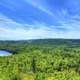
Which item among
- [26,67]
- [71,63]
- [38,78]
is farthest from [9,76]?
[71,63]

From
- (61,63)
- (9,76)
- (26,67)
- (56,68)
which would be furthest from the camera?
(61,63)

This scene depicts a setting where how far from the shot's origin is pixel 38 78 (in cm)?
8006

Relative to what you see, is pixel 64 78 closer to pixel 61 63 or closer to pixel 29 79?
pixel 29 79

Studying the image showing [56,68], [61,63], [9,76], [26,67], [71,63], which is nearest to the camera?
[9,76]

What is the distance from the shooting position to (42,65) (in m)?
139

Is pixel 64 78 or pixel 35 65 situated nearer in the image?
pixel 64 78

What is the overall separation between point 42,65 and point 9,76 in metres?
62.5

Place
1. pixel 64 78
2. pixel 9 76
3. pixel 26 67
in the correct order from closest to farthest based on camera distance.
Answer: pixel 9 76
pixel 64 78
pixel 26 67

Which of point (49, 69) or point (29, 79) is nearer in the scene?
point (29, 79)

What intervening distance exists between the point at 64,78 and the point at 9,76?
65.7ft

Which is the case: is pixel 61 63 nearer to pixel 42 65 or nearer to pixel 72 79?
pixel 42 65

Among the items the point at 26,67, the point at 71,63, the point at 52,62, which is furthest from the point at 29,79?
the point at 71,63

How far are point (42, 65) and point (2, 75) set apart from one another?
A: 2445 inches

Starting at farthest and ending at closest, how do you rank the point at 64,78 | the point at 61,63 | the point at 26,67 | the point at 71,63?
the point at 71,63
the point at 61,63
the point at 26,67
the point at 64,78
